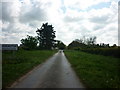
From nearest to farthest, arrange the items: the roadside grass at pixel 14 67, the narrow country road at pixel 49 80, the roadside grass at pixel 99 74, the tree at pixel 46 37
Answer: the narrow country road at pixel 49 80, the roadside grass at pixel 99 74, the roadside grass at pixel 14 67, the tree at pixel 46 37

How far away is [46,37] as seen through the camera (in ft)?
370

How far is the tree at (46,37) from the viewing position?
370 ft

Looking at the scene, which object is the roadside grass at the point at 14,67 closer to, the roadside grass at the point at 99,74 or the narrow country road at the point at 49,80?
the narrow country road at the point at 49,80

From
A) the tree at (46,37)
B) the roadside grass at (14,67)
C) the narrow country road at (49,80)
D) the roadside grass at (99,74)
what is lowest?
the narrow country road at (49,80)

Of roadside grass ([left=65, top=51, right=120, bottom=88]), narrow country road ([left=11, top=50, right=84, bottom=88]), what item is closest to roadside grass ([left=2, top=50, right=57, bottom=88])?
narrow country road ([left=11, top=50, right=84, bottom=88])

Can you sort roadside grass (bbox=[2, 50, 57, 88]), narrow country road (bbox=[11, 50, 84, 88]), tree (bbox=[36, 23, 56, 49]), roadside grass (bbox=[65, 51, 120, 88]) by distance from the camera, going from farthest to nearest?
tree (bbox=[36, 23, 56, 49]) < roadside grass (bbox=[2, 50, 57, 88]) < roadside grass (bbox=[65, 51, 120, 88]) < narrow country road (bbox=[11, 50, 84, 88])

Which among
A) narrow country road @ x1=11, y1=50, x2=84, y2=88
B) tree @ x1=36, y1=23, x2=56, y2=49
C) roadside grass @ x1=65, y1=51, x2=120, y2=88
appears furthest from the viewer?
tree @ x1=36, y1=23, x2=56, y2=49

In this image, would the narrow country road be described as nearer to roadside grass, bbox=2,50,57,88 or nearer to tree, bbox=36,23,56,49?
roadside grass, bbox=2,50,57,88

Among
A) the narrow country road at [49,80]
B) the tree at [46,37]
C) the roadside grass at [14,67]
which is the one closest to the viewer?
the narrow country road at [49,80]

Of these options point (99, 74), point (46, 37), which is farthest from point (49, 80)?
point (46, 37)

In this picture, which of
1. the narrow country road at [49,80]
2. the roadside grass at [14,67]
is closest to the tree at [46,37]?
Answer: the roadside grass at [14,67]

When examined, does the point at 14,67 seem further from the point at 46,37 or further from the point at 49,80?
the point at 46,37

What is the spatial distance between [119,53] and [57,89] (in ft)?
99.6

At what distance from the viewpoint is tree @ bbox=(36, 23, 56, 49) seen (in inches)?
4437
